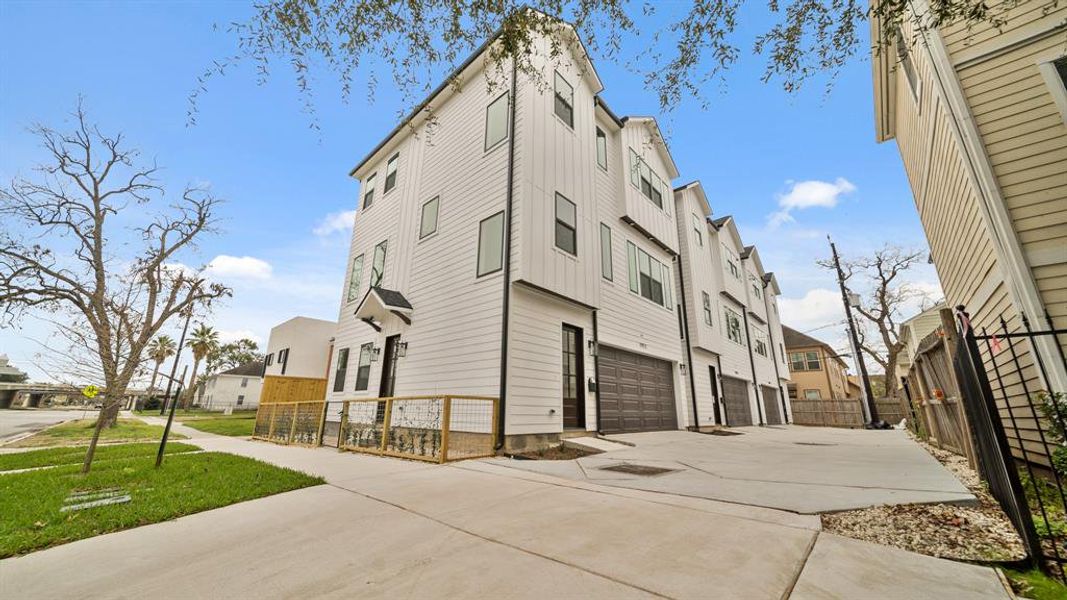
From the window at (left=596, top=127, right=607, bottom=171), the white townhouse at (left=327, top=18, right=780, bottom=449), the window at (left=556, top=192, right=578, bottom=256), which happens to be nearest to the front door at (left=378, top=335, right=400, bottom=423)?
the white townhouse at (left=327, top=18, right=780, bottom=449)

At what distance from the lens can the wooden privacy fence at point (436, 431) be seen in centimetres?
665

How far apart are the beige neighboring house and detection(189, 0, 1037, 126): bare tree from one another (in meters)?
0.53

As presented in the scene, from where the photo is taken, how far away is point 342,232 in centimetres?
1396

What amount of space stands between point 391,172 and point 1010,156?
556 inches

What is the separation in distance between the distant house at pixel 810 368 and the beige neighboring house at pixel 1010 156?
31230mm

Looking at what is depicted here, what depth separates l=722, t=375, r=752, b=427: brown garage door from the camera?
15328mm

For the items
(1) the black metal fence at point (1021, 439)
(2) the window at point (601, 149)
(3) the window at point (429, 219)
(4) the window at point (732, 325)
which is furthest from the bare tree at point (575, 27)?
(4) the window at point (732, 325)

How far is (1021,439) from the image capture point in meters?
3.07

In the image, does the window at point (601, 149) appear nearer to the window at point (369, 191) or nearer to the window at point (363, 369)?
the window at point (369, 191)

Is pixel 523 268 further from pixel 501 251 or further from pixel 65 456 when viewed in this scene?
pixel 65 456

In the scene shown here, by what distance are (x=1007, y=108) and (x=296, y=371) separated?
24789 mm

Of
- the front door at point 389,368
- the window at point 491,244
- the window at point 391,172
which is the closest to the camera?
the window at point 491,244

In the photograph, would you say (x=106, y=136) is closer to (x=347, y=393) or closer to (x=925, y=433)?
(x=347, y=393)

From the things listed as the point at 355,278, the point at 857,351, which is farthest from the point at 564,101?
the point at 857,351
